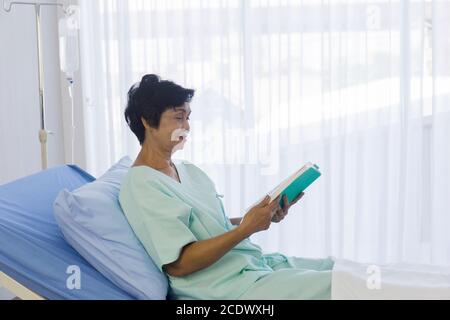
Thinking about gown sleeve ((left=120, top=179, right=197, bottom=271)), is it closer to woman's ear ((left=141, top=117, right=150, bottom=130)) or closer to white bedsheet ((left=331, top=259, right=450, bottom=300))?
woman's ear ((left=141, top=117, right=150, bottom=130))

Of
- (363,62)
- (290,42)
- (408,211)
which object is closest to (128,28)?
(290,42)

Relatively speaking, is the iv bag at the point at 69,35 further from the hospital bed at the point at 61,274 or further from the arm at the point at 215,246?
the arm at the point at 215,246

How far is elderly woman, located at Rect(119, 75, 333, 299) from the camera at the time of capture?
1.73 metres

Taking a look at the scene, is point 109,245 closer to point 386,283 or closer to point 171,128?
point 171,128

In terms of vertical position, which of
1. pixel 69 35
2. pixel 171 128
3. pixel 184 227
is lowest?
pixel 184 227

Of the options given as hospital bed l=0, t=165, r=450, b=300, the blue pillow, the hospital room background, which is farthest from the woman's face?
the hospital room background

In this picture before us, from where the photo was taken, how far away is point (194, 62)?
330 cm

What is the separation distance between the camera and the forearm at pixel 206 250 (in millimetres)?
1717

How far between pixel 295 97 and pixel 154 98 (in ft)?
4.79

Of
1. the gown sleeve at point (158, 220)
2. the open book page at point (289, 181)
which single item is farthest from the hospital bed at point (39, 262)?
the open book page at point (289, 181)

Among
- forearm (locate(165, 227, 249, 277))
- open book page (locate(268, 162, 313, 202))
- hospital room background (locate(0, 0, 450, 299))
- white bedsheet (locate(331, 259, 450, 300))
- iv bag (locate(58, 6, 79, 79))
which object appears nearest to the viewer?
white bedsheet (locate(331, 259, 450, 300))

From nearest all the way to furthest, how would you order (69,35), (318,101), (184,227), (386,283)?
(386,283) < (184,227) < (318,101) < (69,35)

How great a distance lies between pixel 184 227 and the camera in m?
1.75

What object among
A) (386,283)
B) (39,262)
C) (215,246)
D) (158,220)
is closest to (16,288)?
(39,262)
